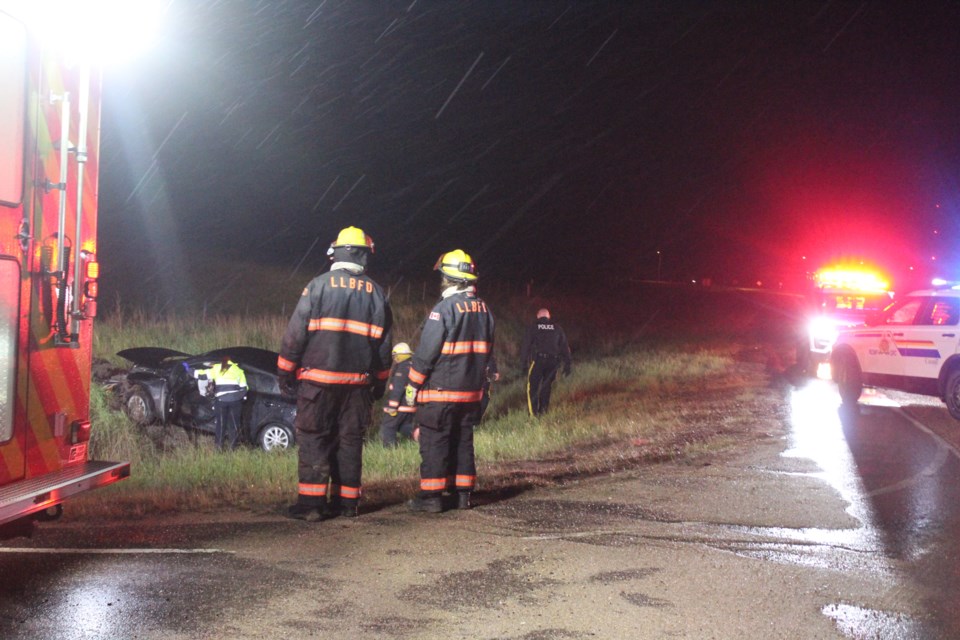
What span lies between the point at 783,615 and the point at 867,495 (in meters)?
3.54

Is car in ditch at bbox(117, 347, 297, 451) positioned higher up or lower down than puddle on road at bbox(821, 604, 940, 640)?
higher up

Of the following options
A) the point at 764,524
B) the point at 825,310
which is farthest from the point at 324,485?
the point at 825,310

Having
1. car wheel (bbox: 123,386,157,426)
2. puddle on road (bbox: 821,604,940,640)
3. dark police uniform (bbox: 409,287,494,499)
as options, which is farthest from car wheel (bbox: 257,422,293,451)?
puddle on road (bbox: 821,604,940,640)

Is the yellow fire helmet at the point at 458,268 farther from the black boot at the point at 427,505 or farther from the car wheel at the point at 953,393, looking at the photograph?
the car wheel at the point at 953,393

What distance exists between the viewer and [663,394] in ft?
51.1

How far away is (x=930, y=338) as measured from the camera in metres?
12.1

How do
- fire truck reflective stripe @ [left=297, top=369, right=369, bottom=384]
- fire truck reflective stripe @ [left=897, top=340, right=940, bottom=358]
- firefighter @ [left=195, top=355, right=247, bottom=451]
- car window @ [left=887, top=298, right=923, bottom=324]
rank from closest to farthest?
fire truck reflective stripe @ [left=297, top=369, right=369, bottom=384]
firefighter @ [left=195, top=355, right=247, bottom=451]
fire truck reflective stripe @ [left=897, top=340, right=940, bottom=358]
car window @ [left=887, top=298, right=923, bottom=324]

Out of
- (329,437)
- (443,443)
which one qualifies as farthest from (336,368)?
(443,443)

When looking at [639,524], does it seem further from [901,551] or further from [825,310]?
[825,310]

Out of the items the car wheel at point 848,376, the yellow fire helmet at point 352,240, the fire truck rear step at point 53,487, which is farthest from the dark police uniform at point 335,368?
the car wheel at point 848,376

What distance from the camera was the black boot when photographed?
7.00 m

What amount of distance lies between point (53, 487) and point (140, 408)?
828 centimetres

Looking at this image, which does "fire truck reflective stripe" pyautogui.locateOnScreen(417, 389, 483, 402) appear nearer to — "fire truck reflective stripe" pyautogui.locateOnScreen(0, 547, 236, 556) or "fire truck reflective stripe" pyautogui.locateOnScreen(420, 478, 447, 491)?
"fire truck reflective stripe" pyautogui.locateOnScreen(420, 478, 447, 491)

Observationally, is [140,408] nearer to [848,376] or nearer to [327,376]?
[327,376]
